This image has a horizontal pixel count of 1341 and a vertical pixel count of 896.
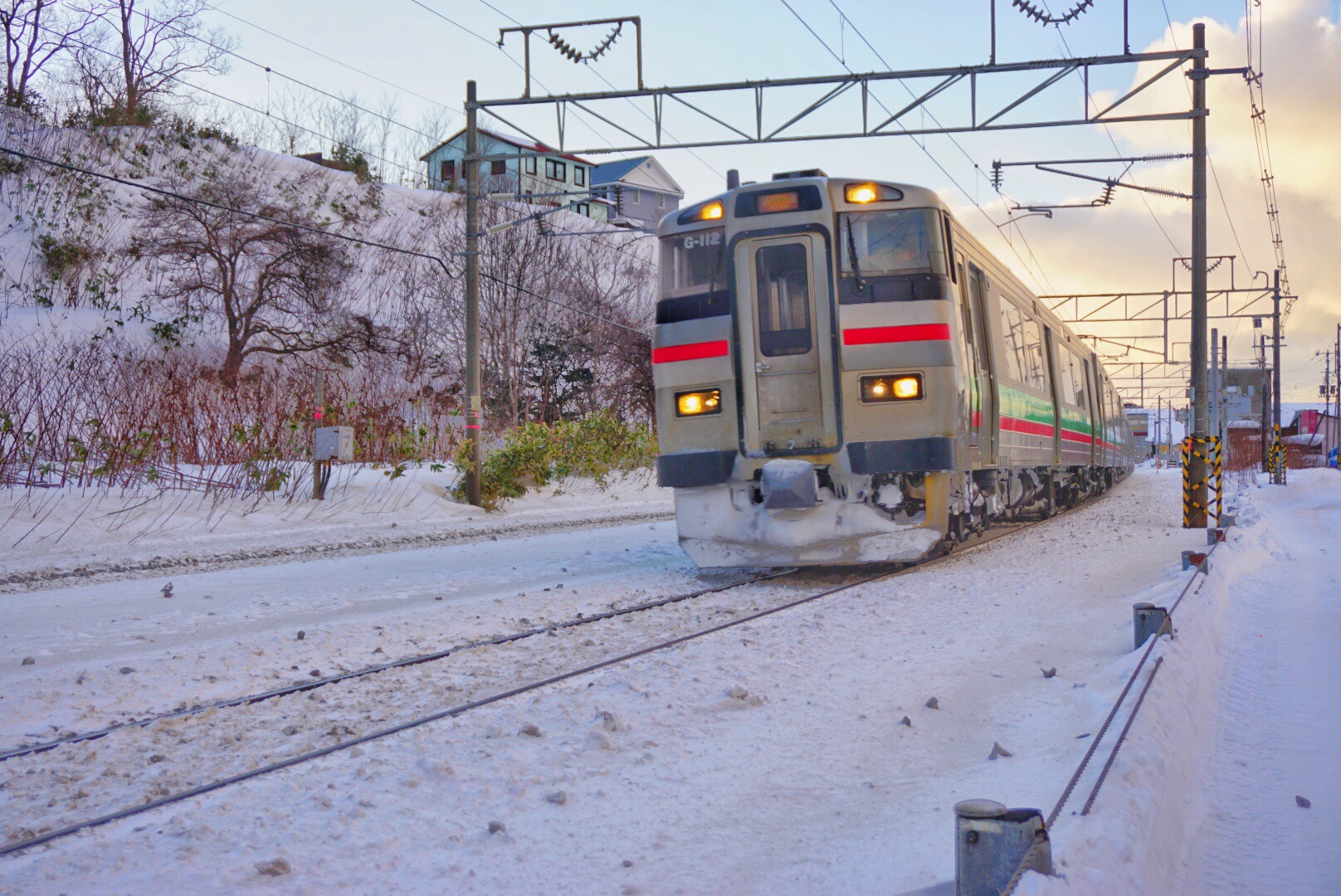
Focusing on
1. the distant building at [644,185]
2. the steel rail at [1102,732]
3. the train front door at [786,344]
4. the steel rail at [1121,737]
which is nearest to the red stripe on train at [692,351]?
the train front door at [786,344]

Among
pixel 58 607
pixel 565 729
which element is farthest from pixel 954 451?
pixel 58 607

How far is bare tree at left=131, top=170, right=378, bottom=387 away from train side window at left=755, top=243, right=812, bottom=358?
26.0 meters

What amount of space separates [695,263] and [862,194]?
1621mm

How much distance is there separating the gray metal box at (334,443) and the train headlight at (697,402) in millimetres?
6815

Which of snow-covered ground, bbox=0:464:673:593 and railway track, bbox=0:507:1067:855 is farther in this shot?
snow-covered ground, bbox=0:464:673:593

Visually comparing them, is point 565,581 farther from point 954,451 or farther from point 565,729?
point 565,729

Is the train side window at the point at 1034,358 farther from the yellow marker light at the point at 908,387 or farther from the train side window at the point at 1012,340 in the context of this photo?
the yellow marker light at the point at 908,387

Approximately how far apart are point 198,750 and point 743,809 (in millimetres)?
2273

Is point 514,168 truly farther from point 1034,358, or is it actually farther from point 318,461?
point 1034,358

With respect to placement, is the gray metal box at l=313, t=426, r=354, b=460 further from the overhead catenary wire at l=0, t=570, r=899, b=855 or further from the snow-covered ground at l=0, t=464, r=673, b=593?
the overhead catenary wire at l=0, t=570, r=899, b=855

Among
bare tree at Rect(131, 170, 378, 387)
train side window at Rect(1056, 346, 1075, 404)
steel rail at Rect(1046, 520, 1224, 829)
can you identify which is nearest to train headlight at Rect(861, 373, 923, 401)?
steel rail at Rect(1046, 520, 1224, 829)

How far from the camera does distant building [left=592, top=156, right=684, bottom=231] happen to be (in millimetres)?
65688

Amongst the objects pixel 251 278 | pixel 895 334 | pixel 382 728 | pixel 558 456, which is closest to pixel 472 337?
pixel 558 456

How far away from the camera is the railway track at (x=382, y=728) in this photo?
362cm
